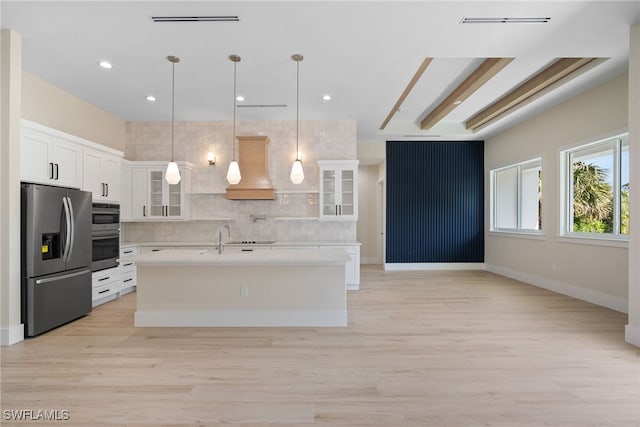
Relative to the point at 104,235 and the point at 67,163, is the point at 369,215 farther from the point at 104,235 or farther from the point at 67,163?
the point at 67,163

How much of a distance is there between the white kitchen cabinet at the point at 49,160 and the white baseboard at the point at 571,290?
683 centimetres

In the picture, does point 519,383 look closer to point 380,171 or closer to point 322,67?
point 322,67

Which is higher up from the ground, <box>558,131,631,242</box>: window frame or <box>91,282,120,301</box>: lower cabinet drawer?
<box>558,131,631,242</box>: window frame

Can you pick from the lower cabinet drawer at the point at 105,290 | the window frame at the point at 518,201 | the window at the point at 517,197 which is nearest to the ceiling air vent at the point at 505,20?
the window frame at the point at 518,201

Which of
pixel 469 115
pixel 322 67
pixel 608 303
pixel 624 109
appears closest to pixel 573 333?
pixel 608 303

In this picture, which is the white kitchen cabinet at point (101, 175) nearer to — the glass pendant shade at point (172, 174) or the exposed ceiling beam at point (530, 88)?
the glass pendant shade at point (172, 174)

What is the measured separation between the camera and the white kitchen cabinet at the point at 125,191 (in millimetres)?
5508

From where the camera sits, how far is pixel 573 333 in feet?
11.5

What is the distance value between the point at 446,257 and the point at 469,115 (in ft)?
10.1

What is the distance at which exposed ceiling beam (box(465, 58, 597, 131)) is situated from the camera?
4.11 metres

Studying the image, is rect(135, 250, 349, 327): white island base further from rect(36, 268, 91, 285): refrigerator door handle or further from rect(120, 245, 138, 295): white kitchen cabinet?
rect(120, 245, 138, 295): white kitchen cabinet

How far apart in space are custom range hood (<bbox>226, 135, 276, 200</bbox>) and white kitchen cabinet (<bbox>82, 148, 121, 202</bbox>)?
1.64 meters

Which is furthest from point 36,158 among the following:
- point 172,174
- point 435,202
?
point 435,202

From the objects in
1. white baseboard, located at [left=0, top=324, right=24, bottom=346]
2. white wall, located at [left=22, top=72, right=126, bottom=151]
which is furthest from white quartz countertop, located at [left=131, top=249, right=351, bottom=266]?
white wall, located at [left=22, top=72, right=126, bottom=151]
